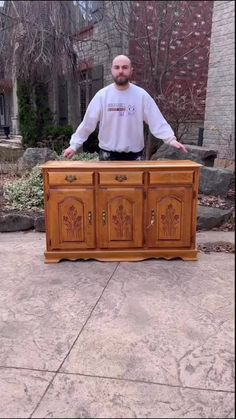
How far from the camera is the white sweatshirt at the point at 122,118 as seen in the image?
3180 mm

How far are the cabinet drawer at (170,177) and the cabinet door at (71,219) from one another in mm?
530

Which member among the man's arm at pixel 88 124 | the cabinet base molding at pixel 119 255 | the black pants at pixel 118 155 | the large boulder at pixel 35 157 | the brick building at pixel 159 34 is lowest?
the cabinet base molding at pixel 119 255

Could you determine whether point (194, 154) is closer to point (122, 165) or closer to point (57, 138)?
point (122, 165)

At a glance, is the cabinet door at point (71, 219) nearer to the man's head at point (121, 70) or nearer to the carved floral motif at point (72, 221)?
the carved floral motif at point (72, 221)

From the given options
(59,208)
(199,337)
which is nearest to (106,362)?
(199,337)

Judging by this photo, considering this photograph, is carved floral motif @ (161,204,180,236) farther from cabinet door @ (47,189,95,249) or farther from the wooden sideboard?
cabinet door @ (47,189,95,249)

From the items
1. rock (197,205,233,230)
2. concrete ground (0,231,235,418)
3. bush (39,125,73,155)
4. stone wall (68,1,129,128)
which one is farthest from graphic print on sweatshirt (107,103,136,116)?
bush (39,125,73,155)

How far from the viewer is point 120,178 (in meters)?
3.10

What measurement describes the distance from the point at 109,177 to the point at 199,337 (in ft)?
4.88

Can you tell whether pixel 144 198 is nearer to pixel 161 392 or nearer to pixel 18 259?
pixel 18 259

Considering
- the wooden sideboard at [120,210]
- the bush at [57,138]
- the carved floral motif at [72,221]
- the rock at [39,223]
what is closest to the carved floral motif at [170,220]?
the wooden sideboard at [120,210]

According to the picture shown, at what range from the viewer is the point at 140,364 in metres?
1.89

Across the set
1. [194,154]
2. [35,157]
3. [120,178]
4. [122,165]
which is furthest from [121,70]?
[35,157]

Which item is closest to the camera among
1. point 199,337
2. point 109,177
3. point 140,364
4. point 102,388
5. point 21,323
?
point 102,388
